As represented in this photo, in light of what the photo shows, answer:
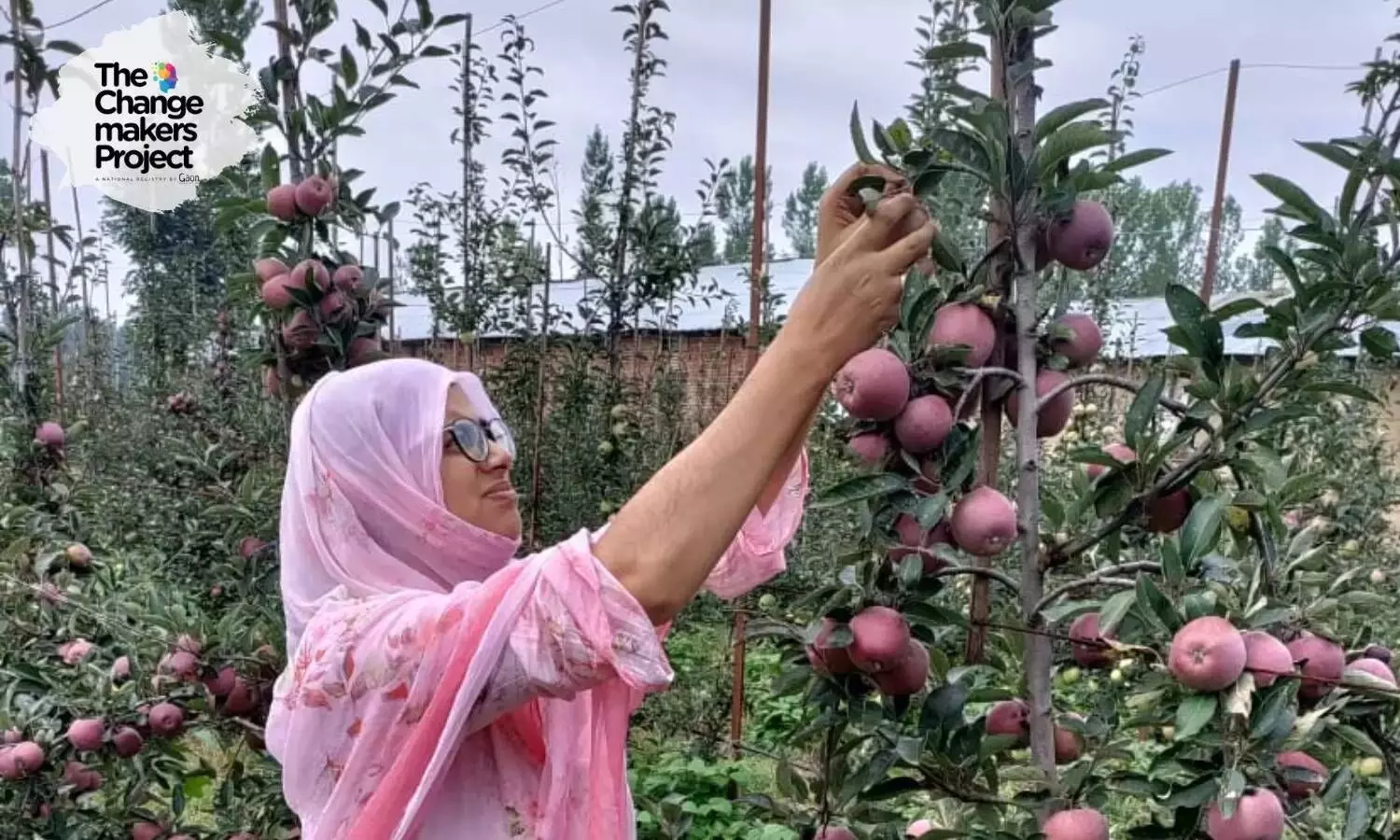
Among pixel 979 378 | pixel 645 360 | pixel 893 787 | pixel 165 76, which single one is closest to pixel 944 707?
pixel 893 787

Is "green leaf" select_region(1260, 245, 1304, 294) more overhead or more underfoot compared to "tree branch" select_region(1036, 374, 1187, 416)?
more overhead

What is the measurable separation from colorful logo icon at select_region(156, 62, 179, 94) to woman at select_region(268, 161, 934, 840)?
262cm

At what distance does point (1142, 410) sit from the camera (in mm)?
1011

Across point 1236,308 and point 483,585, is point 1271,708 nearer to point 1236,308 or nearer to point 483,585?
point 1236,308

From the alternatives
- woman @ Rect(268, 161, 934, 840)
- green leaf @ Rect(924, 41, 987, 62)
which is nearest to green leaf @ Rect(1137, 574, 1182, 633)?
woman @ Rect(268, 161, 934, 840)

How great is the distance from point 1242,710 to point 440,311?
3970mm

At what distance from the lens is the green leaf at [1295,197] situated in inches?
42.2

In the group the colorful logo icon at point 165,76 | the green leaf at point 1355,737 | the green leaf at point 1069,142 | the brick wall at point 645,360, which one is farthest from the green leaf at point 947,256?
the colorful logo icon at point 165,76

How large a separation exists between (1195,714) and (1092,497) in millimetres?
240

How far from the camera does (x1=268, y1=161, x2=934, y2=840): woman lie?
2.82 feet

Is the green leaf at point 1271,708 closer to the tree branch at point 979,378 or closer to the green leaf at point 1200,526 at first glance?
the green leaf at point 1200,526

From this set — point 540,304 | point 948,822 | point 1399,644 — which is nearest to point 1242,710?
point 948,822

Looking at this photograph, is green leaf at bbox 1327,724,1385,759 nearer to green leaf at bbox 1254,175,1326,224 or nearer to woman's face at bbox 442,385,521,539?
green leaf at bbox 1254,175,1326,224

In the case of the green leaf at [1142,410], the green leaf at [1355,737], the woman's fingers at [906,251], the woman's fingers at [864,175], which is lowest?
the green leaf at [1355,737]
